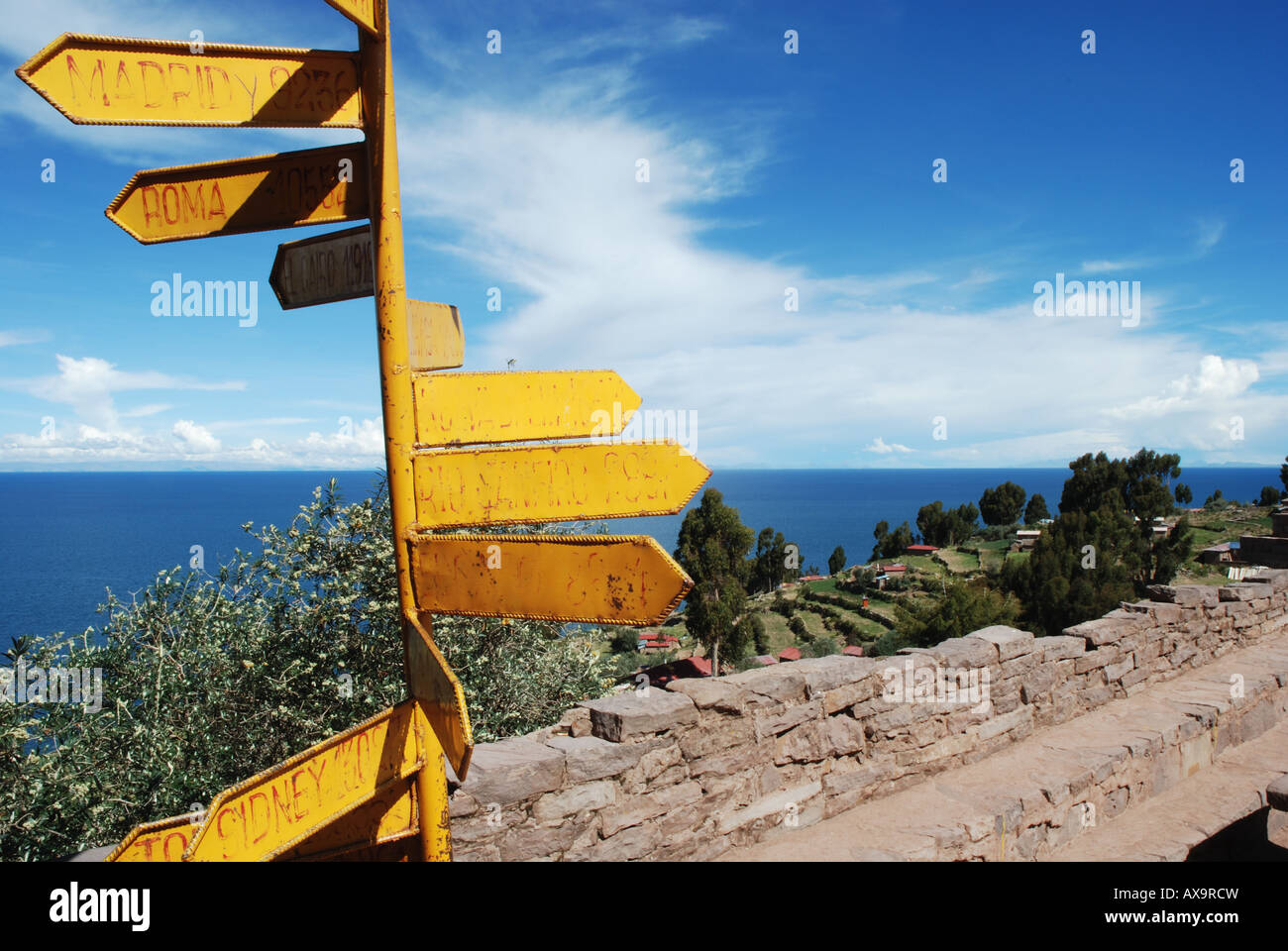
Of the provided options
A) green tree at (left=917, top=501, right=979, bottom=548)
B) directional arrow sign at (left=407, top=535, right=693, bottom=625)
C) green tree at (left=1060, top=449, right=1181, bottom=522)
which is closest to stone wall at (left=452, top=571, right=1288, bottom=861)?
directional arrow sign at (left=407, top=535, right=693, bottom=625)

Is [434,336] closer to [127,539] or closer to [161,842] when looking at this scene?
[161,842]

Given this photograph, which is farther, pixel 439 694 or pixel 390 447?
pixel 390 447

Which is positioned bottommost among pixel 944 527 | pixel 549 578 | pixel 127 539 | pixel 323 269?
pixel 127 539

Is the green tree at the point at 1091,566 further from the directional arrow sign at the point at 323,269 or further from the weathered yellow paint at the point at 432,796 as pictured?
the directional arrow sign at the point at 323,269

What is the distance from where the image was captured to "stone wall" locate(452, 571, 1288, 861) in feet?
13.5

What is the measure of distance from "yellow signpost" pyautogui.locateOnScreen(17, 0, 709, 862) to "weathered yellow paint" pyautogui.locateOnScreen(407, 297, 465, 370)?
0.05 feet

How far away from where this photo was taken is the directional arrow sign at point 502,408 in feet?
7.69

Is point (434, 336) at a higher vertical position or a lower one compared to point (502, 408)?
higher

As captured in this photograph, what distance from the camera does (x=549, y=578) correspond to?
2.12 meters

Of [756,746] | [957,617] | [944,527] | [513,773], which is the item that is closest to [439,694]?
[513,773]

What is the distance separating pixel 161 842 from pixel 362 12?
2365 mm

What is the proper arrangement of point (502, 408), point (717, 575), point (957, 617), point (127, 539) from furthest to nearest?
point (127, 539) < point (717, 575) < point (957, 617) < point (502, 408)
